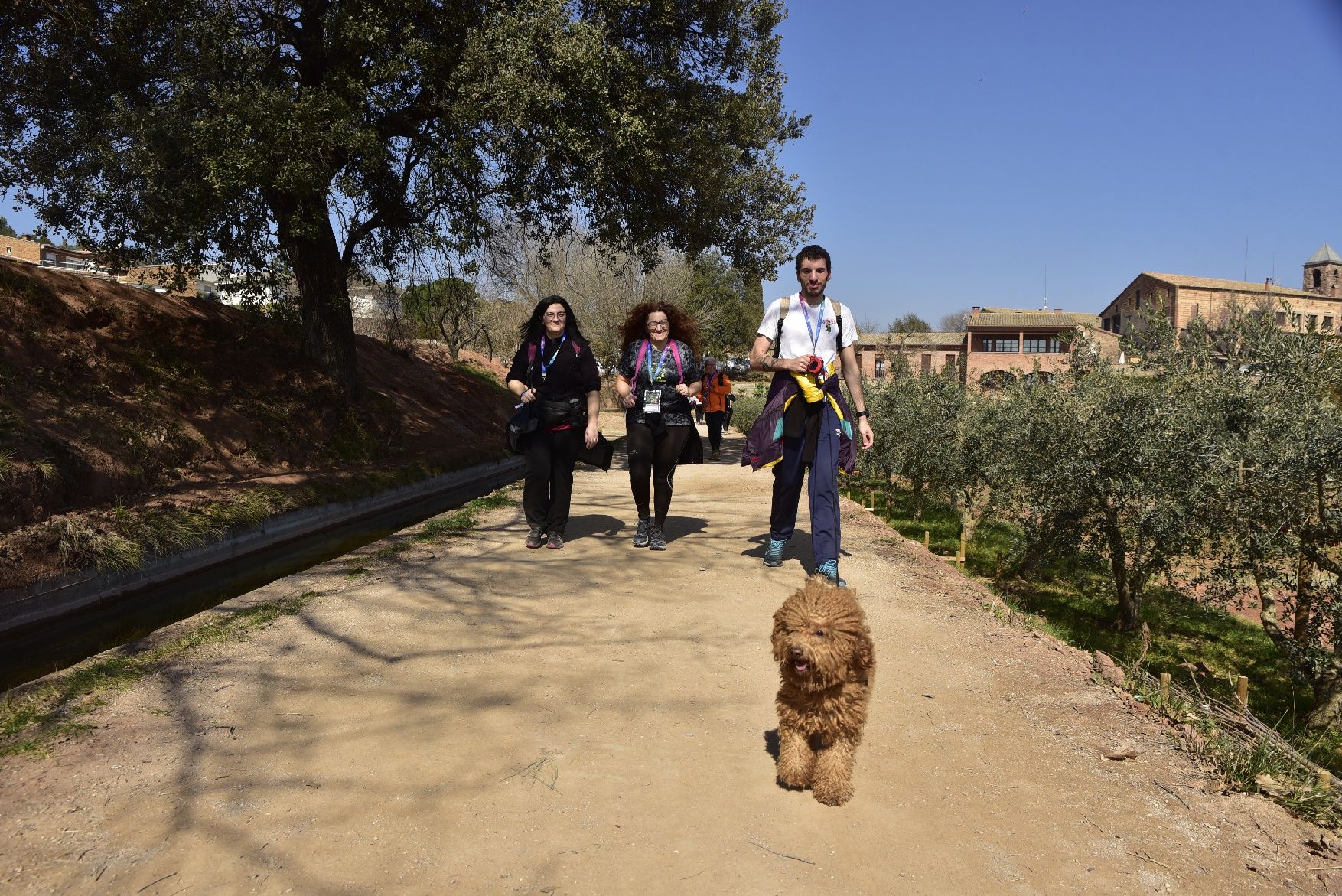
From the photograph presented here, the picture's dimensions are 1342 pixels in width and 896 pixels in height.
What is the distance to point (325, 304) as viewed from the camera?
15.2m

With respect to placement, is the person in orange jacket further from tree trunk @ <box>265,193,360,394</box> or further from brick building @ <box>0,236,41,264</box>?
brick building @ <box>0,236,41,264</box>

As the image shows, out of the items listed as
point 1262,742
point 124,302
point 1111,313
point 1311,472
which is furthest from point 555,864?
point 1111,313

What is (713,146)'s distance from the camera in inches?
611

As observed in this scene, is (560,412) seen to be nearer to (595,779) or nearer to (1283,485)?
(595,779)

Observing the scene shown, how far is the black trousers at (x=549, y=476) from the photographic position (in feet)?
25.6

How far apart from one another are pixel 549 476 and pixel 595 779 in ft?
15.3

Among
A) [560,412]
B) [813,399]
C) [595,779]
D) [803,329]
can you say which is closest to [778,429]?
[813,399]

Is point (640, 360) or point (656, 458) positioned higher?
point (640, 360)

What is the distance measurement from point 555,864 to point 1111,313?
81.3m

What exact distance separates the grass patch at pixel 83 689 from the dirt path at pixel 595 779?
13 cm

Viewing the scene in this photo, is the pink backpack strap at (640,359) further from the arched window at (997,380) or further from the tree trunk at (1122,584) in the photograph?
the arched window at (997,380)

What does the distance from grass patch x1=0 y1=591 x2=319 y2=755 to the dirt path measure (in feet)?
0.42

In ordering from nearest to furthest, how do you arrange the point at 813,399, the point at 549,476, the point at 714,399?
the point at 813,399 → the point at 549,476 → the point at 714,399

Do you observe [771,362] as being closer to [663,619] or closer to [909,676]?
[663,619]
